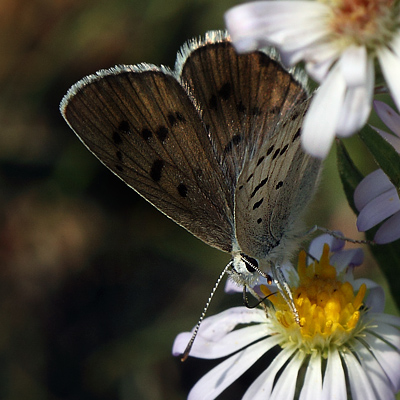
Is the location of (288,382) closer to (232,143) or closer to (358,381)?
(358,381)

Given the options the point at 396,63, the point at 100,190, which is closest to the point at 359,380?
the point at 396,63

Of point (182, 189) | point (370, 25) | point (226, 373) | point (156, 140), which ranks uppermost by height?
point (370, 25)

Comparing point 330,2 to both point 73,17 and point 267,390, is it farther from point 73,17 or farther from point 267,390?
point 73,17

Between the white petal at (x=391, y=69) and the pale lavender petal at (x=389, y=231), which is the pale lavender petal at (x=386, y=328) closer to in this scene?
the pale lavender petal at (x=389, y=231)

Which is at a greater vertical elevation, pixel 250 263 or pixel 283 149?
pixel 283 149

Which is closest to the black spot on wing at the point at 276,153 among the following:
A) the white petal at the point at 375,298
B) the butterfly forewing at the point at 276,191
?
the butterfly forewing at the point at 276,191

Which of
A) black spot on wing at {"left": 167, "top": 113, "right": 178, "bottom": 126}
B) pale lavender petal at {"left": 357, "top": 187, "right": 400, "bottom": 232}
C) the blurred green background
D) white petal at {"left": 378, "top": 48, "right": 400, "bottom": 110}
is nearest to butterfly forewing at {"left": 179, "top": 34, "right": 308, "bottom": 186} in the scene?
black spot on wing at {"left": 167, "top": 113, "right": 178, "bottom": 126}

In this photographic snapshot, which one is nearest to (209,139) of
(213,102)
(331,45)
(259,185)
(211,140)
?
(211,140)
